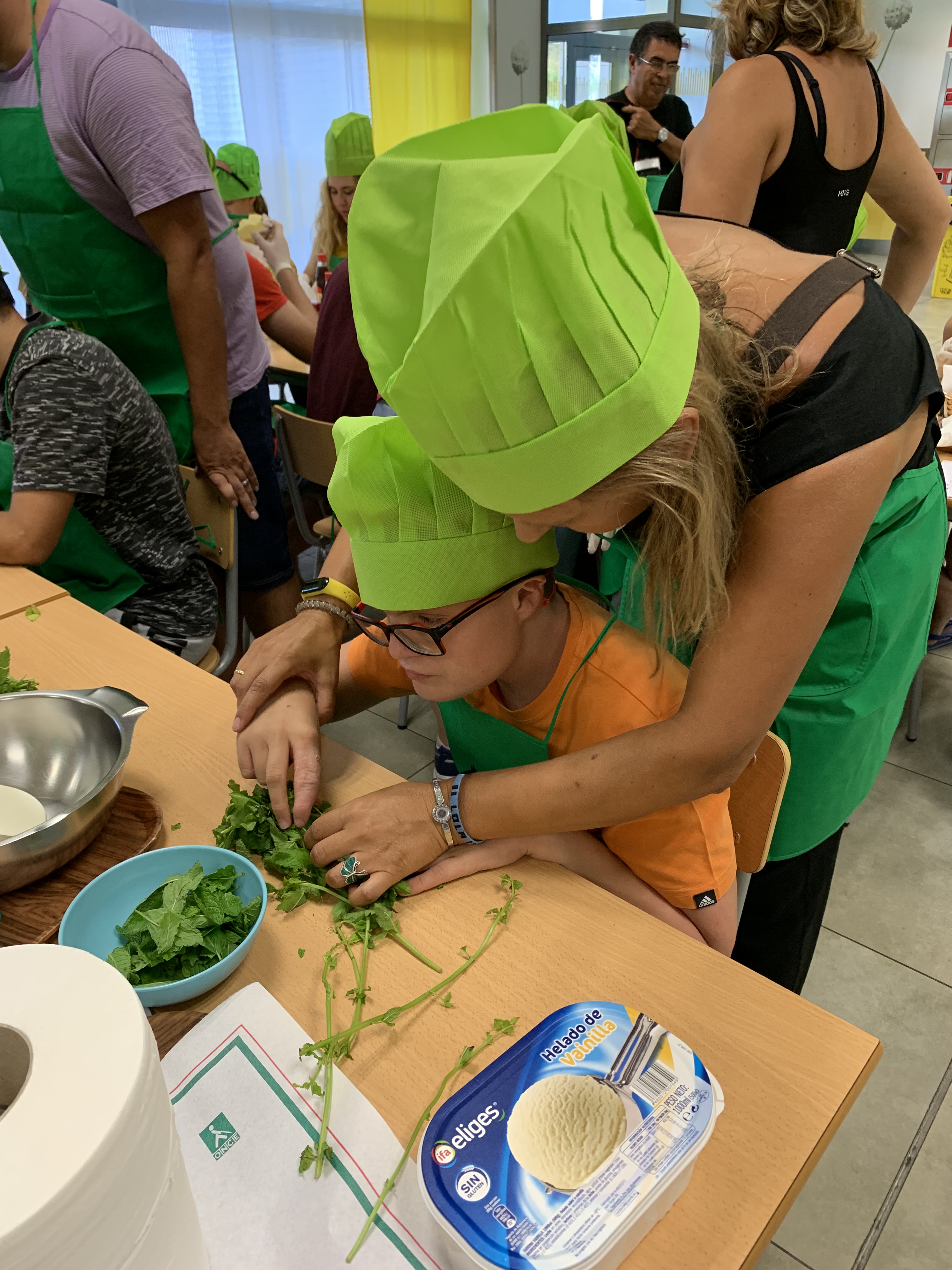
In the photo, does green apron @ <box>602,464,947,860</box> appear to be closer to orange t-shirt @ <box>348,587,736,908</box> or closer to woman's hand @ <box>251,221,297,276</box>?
orange t-shirt @ <box>348,587,736,908</box>

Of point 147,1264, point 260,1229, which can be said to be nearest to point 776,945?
point 260,1229

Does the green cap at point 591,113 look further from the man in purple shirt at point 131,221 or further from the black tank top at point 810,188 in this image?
the man in purple shirt at point 131,221

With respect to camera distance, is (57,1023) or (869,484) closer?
(57,1023)

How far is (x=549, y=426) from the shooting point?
714 mm

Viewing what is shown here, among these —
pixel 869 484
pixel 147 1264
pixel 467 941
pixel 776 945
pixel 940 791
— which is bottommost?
pixel 940 791

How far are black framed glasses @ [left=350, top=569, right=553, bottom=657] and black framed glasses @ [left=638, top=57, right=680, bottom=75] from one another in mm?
4393

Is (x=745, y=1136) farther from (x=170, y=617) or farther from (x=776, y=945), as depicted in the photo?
(x=170, y=617)

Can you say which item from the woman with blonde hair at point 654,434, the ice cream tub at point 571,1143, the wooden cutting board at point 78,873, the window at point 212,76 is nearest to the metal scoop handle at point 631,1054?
the ice cream tub at point 571,1143

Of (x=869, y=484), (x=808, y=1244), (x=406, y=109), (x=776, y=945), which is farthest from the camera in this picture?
(x=406, y=109)

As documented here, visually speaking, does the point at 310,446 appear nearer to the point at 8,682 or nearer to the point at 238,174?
the point at 8,682

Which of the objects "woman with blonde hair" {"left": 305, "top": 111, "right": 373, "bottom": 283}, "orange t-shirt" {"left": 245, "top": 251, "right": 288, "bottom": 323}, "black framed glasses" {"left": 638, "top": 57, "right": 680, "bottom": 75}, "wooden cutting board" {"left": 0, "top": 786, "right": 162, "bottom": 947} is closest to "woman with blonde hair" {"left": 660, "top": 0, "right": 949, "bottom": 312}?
"wooden cutting board" {"left": 0, "top": 786, "right": 162, "bottom": 947}

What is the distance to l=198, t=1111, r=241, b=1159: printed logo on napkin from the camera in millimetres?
677

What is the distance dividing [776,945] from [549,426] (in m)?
0.95

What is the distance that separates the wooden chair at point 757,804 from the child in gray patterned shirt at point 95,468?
1262mm
